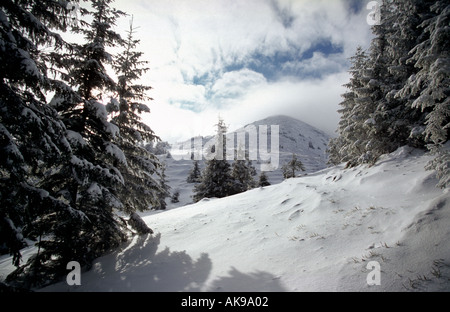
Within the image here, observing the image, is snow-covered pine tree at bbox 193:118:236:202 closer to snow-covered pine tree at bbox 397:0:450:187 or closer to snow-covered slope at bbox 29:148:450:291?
snow-covered slope at bbox 29:148:450:291

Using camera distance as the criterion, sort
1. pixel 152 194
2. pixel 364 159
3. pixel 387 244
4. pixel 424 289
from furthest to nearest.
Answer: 1. pixel 364 159
2. pixel 152 194
3. pixel 387 244
4. pixel 424 289

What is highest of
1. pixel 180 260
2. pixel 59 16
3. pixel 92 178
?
pixel 59 16

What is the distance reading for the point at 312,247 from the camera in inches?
214

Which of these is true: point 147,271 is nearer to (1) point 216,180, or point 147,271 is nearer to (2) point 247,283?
(2) point 247,283

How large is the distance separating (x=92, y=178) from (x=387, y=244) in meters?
9.07

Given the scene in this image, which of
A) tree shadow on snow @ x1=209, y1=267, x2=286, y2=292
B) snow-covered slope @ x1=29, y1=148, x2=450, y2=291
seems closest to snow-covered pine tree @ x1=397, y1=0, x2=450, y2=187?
snow-covered slope @ x1=29, y1=148, x2=450, y2=291

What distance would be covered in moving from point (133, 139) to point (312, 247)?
30.7 feet

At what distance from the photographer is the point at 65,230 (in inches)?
278

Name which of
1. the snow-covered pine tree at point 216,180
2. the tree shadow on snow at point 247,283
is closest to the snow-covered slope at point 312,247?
the tree shadow on snow at point 247,283

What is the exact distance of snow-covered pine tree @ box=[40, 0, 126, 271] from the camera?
22.8ft

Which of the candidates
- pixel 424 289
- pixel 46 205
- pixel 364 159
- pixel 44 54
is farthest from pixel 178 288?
pixel 364 159

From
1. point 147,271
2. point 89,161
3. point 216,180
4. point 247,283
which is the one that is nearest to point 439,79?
point 247,283

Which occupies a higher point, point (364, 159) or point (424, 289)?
point (364, 159)

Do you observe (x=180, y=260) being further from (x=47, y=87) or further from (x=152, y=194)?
(x=47, y=87)
